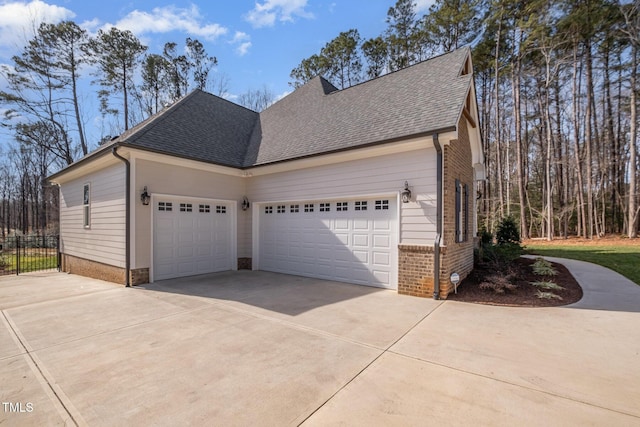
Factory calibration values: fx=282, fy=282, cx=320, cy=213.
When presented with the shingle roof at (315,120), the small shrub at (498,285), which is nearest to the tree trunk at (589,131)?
the shingle roof at (315,120)

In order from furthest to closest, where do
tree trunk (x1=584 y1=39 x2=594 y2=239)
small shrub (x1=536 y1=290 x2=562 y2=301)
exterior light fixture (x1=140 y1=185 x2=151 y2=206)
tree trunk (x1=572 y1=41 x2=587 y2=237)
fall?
tree trunk (x1=584 y1=39 x2=594 y2=239) → tree trunk (x1=572 y1=41 x2=587 y2=237) → exterior light fixture (x1=140 y1=185 x2=151 y2=206) → small shrub (x1=536 y1=290 x2=562 y2=301)

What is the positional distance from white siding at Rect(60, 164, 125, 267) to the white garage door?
0.86 metres

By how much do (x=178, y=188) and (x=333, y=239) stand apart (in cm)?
458

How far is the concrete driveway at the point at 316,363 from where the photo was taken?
7.80ft

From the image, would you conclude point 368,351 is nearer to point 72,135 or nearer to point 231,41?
point 231,41

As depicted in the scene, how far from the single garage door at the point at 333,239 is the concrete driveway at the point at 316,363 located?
5.33 ft

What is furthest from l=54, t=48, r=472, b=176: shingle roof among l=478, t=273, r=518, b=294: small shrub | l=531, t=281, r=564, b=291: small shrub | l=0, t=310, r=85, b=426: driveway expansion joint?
l=0, t=310, r=85, b=426: driveway expansion joint

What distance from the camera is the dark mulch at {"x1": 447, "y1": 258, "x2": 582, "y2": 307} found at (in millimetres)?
5617

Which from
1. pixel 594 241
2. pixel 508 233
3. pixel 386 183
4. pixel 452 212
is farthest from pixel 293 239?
pixel 594 241

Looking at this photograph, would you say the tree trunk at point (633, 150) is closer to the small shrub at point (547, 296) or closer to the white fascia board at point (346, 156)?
the small shrub at point (547, 296)

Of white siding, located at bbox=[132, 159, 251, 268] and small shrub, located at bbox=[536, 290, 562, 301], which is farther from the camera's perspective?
white siding, located at bbox=[132, 159, 251, 268]

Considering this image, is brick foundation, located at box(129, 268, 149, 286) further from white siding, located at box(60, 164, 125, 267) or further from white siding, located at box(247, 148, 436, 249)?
white siding, located at box(247, 148, 436, 249)

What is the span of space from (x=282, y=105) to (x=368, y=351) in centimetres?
1056

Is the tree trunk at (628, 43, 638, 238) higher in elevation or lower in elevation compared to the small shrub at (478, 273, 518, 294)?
higher
